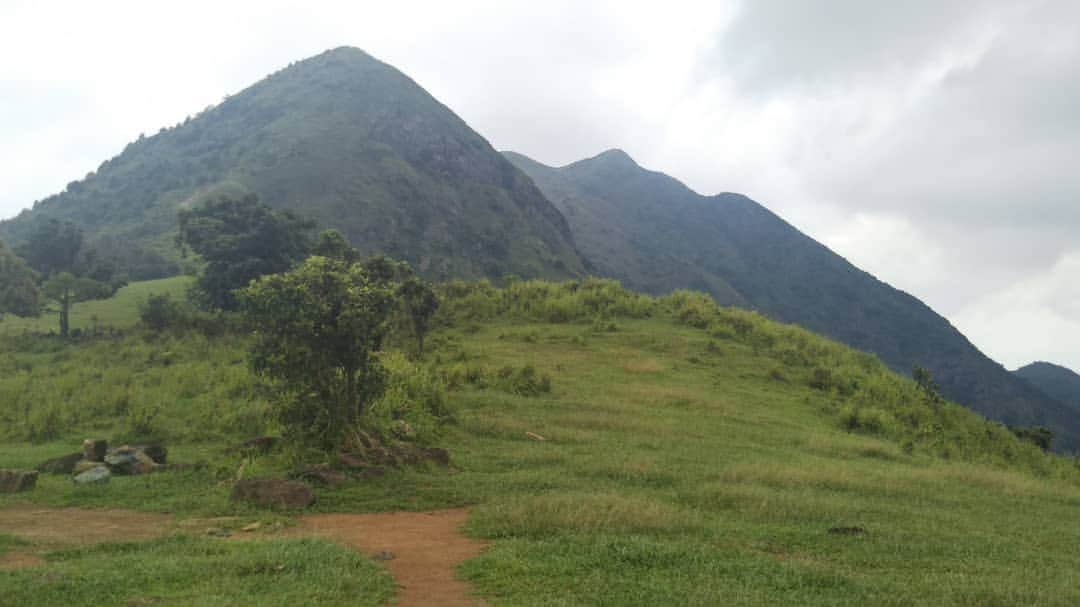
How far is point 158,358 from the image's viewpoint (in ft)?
94.4

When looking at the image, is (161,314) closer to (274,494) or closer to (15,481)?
(15,481)

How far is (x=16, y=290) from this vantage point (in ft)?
124

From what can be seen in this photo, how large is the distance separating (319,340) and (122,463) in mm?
4608

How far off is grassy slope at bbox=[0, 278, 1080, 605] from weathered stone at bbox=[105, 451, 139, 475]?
0.88m

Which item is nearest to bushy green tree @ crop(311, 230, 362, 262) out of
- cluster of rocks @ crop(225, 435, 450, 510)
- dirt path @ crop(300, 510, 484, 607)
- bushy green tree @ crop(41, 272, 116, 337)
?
bushy green tree @ crop(41, 272, 116, 337)

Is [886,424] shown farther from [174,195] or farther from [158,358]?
[174,195]

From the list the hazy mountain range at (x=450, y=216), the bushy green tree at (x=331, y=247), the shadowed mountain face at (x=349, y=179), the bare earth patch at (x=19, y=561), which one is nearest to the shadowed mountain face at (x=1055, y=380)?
the hazy mountain range at (x=450, y=216)

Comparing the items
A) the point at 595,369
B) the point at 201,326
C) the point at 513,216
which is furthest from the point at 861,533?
the point at 513,216

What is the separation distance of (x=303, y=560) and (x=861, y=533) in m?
7.27

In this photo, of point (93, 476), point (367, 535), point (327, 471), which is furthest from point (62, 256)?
point (367, 535)

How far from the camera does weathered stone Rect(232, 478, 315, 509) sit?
11.1m

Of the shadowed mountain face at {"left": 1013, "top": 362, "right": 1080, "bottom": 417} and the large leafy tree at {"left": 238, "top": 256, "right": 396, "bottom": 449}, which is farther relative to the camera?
the shadowed mountain face at {"left": 1013, "top": 362, "right": 1080, "bottom": 417}

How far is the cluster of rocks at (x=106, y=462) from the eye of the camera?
13.4 m

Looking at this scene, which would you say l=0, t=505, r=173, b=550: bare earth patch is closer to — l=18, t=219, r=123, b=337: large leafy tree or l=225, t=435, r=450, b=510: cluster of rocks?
l=225, t=435, r=450, b=510: cluster of rocks
